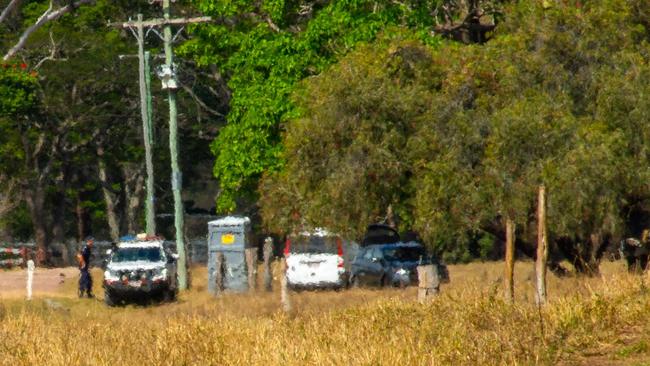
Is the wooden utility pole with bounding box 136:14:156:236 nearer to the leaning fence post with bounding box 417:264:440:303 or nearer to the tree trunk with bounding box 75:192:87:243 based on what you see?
the tree trunk with bounding box 75:192:87:243

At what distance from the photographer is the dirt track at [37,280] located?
133 feet

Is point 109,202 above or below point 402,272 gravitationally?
above

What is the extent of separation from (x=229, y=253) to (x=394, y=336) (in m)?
20.8

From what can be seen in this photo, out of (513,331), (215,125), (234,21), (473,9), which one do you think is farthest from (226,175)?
(513,331)

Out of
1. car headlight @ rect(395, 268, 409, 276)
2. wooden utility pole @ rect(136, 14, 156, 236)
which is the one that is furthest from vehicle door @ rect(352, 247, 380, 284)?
wooden utility pole @ rect(136, 14, 156, 236)

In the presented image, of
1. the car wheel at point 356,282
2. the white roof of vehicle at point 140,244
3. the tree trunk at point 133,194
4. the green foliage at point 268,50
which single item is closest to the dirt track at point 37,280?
the white roof of vehicle at point 140,244

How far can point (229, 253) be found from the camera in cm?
3719

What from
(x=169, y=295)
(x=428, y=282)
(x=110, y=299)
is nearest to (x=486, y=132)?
(x=428, y=282)

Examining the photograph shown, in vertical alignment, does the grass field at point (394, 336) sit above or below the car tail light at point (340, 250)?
below

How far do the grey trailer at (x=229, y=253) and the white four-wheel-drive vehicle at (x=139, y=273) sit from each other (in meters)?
1.10

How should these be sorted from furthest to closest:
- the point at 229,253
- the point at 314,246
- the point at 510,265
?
the point at 314,246 → the point at 229,253 → the point at 510,265

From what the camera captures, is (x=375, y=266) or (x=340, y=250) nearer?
(x=375, y=266)

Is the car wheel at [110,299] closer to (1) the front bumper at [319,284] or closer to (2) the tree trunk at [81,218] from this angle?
(1) the front bumper at [319,284]

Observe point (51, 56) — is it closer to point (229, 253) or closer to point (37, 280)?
point (37, 280)
